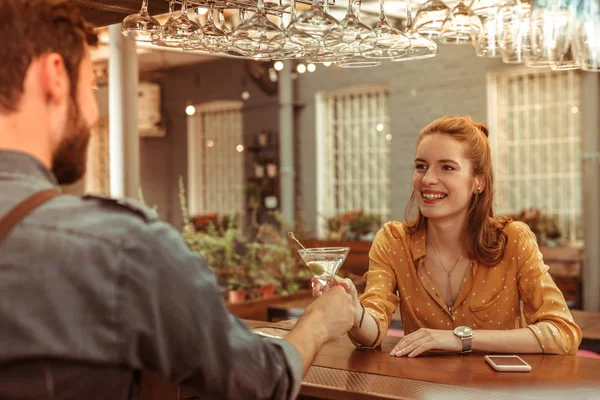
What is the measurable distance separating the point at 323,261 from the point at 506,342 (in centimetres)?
66

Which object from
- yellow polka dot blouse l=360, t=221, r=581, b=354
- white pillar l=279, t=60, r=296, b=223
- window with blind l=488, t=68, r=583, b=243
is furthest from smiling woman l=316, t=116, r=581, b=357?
white pillar l=279, t=60, r=296, b=223

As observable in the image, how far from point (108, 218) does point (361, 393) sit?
0.90 m

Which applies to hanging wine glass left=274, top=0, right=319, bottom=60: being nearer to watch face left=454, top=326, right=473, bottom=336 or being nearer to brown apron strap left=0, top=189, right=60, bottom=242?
watch face left=454, top=326, right=473, bottom=336

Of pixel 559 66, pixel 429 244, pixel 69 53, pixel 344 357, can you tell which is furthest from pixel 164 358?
pixel 559 66

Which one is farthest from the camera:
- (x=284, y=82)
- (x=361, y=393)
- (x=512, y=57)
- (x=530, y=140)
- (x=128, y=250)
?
(x=284, y=82)

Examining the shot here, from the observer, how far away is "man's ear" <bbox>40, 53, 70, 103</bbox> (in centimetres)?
118

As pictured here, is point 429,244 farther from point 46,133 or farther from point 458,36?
point 46,133

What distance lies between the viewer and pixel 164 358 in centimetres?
115

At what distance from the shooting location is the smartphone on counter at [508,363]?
1.98 meters

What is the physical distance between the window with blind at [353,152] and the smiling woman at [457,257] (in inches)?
290

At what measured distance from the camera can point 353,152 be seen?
424 inches

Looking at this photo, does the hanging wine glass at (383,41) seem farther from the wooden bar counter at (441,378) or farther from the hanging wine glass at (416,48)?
the wooden bar counter at (441,378)

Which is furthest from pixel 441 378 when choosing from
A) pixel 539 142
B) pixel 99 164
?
pixel 99 164

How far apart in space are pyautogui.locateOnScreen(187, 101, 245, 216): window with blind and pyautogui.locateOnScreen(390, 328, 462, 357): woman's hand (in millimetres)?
9816
